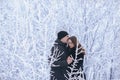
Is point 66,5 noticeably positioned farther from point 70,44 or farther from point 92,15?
point 70,44

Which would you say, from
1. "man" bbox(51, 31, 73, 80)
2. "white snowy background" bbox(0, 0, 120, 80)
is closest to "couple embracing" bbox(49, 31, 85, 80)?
"man" bbox(51, 31, 73, 80)

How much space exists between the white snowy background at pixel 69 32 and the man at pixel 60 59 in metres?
1.41

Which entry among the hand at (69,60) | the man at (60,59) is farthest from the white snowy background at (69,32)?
the hand at (69,60)

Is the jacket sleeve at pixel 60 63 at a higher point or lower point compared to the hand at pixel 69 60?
lower

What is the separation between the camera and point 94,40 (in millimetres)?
9898

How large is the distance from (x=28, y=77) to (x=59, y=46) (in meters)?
1.47

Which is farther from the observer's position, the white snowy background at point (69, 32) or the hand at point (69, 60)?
the white snowy background at point (69, 32)

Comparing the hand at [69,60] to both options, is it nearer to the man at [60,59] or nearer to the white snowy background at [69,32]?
the man at [60,59]

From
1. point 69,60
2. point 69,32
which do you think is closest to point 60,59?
point 69,60

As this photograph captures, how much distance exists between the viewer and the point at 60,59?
7520mm

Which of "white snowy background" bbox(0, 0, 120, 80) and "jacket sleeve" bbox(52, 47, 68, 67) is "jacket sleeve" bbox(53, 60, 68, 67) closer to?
"jacket sleeve" bbox(52, 47, 68, 67)

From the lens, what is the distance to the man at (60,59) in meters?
7.39

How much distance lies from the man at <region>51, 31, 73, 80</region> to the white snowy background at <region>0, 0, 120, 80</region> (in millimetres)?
1412

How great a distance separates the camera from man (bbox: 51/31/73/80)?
739 centimetres
